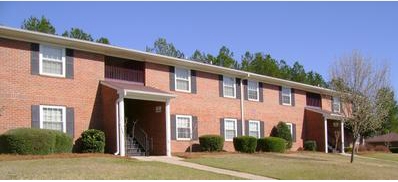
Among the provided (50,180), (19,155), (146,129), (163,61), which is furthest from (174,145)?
(50,180)

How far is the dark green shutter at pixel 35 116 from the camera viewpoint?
2188cm

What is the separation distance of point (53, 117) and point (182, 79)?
840 centimetres

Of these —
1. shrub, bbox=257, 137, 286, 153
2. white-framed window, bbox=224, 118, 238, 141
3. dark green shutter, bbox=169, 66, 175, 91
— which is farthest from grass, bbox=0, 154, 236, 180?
shrub, bbox=257, 137, 286, 153

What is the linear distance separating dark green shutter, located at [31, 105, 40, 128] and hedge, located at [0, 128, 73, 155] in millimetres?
1201

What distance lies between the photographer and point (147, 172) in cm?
1619

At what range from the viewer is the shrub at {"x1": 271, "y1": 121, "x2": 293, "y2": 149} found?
A: 35425 millimetres

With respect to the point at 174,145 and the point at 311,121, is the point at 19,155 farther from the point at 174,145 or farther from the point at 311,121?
the point at 311,121

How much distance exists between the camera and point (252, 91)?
1332 inches

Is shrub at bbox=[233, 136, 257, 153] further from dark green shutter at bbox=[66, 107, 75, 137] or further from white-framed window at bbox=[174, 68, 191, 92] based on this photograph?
dark green shutter at bbox=[66, 107, 75, 137]

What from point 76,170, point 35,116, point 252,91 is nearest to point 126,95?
point 35,116

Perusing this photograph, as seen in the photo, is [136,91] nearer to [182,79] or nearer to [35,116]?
[35,116]

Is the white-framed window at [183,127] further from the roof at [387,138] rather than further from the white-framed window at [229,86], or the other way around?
the roof at [387,138]

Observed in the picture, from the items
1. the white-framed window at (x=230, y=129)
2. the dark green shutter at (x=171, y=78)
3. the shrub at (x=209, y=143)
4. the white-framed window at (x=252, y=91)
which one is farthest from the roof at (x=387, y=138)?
the dark green shutter at (x=171, y=78)

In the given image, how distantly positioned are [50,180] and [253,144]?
60.2ft
